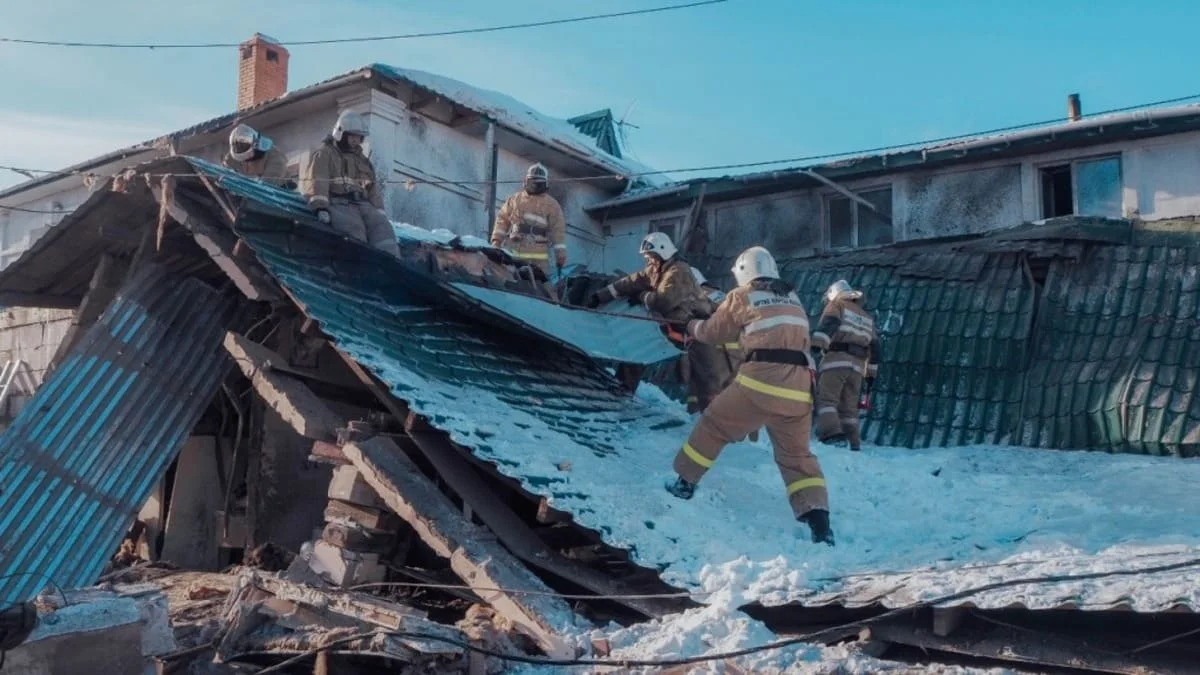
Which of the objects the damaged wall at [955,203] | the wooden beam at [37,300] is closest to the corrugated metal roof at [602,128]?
the damaged wall at [955,203]

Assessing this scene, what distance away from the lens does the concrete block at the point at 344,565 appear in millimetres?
6625

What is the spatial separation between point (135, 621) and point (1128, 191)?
11.1 meters

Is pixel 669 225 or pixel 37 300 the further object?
pixel 669 225

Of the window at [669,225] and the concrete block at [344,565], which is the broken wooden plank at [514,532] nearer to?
the concrete block at [344,565]

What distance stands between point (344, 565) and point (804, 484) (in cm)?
305

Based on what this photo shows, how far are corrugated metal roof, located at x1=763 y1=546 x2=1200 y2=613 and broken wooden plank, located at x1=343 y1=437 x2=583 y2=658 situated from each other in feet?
4.12

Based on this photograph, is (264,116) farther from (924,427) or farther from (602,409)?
(924,427)

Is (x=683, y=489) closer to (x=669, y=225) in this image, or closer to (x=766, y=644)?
(x=766, y=644)

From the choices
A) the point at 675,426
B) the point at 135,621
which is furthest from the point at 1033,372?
the point at 135,621

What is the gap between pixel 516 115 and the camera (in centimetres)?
1480

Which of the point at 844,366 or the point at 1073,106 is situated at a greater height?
the point at 1073,106

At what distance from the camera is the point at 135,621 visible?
18.3ft

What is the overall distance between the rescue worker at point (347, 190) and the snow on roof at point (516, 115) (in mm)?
3951

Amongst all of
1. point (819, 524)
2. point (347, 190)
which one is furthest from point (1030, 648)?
point (347, 190)
